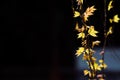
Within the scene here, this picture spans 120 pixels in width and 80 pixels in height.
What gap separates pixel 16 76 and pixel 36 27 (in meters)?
1.10

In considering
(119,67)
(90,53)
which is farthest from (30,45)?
(90,53)

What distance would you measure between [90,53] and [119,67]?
4772mm

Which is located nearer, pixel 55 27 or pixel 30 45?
pixel 55 27

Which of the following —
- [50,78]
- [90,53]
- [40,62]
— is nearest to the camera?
[90,53]

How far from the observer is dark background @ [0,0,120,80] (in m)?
7.55

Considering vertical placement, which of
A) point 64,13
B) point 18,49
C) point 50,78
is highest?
point 64,13

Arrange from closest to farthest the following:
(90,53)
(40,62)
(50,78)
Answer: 1. (90,53)
2. (50,78)
3. (40,62)

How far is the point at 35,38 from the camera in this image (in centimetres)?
808

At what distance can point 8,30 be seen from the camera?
799 centimetres

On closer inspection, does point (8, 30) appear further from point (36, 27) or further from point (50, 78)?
point (50, 78)

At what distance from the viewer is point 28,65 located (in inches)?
312

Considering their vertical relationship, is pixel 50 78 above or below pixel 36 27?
below

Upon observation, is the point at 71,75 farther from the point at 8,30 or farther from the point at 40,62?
the point at 8,30

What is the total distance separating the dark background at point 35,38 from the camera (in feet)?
24.8
